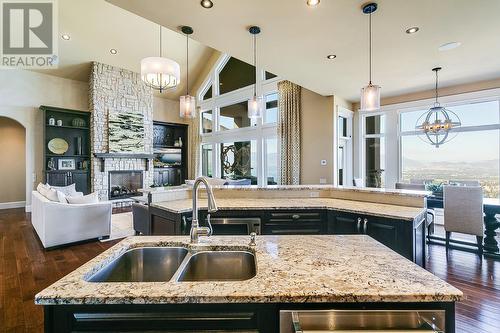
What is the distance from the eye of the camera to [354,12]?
8.27ft

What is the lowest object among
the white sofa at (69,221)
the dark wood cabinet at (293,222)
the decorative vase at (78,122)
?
the white sofa at (69,221)

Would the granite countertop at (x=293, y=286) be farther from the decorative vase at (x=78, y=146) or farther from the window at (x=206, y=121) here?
the window at (x=206, y=121)

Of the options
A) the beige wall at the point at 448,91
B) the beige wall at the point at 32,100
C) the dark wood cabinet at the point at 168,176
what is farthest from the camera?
the dark wood cabinet at the point at 168,176

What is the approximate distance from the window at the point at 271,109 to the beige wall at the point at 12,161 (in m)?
7.60

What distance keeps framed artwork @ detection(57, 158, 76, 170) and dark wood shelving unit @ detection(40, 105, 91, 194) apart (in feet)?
0.17

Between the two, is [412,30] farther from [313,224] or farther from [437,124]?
[313,224]

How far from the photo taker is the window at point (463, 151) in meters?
4.68

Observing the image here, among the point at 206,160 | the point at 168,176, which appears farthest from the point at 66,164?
the point at 206,160

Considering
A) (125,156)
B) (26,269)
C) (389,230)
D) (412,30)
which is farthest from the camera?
(125,156)

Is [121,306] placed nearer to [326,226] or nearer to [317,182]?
[326,226]

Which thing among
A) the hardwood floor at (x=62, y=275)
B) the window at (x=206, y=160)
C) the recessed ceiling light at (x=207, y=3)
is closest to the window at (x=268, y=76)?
the window at (x=206, y=160)

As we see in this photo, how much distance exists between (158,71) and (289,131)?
3853 millimetres

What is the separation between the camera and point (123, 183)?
7.69 m

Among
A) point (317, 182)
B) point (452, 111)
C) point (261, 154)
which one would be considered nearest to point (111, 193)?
point (261, 154)
